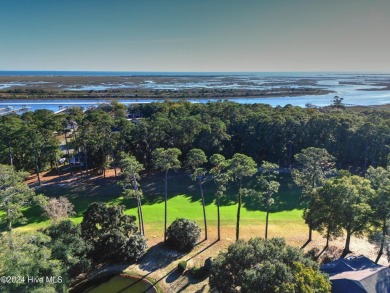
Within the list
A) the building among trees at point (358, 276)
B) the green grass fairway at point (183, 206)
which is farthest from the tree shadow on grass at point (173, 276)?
the building among trees at point (358, 276)

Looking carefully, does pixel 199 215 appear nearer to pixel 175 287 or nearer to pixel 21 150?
pixel 175 287

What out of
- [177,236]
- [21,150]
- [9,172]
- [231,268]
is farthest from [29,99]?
[231,268]

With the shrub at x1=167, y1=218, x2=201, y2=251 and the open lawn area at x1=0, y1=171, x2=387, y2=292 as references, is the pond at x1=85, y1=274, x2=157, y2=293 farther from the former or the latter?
the shrub at x1=167, y1=218, x2=201, y2=251

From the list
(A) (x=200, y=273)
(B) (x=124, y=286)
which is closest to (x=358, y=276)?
(A) (x=200, y=273)

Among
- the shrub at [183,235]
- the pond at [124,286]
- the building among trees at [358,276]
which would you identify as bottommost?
the pond at [124,286]

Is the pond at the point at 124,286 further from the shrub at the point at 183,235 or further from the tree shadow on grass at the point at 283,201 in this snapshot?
the tree shadow on grass at the point at 283,201

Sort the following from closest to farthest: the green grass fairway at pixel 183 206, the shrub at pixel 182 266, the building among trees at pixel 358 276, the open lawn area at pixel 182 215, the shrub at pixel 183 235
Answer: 1. the building among trees at pixel 358 276
2. the shrub at pixel 182 266
3. the open lawn area at pixel 182 215
4. the shrub at pixel 183 235
5. the green grass fairway at pixel 183 206

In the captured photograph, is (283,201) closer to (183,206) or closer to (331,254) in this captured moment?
(331,254)
